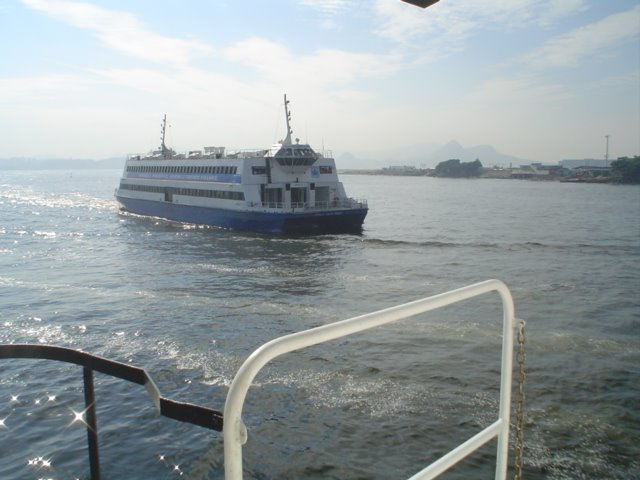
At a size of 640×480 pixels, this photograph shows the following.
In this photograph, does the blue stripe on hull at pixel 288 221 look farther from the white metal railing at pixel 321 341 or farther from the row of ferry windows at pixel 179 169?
the white metal railing at pixel 321 341

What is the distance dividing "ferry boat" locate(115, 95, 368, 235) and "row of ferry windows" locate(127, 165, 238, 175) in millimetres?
76

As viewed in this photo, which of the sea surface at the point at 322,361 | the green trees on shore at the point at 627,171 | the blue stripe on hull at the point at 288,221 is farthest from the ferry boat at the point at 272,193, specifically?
the green trees on shore at the point at 627,171

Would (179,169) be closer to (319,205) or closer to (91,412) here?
(319,205)

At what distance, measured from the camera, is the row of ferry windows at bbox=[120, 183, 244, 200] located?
34031mm

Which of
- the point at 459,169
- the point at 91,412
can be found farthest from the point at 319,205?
the point at 459,169

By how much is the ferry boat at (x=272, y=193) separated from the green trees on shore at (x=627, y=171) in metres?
96.1

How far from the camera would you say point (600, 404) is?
9508 mm

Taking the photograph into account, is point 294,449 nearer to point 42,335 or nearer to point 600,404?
point 600,404

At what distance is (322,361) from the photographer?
11547 mm

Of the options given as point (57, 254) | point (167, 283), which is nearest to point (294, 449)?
point (167, 283)

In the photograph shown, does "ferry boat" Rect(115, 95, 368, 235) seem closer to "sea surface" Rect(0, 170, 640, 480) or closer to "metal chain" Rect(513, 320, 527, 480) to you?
"sea surface" Rect(0, 170, 640, 480)

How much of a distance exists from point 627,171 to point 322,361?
11679cm

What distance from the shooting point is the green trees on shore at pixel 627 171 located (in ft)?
351

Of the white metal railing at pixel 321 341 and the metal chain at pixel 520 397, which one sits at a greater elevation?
the white metal railing at pixel 321 341
